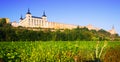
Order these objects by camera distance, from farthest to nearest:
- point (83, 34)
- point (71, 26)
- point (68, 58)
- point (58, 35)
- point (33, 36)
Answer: point (71, 26), point (83, 34), point (58, 35), point (33, 36), point (68, 58)

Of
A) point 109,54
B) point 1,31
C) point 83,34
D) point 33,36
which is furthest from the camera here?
point 83,34

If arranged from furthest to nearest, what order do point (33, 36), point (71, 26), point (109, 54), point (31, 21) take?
point (71, 26) < point (31, 21) < point (33, 36) < point (109, 54)

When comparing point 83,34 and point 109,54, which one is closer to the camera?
point 109,54

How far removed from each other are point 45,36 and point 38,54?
59.0m

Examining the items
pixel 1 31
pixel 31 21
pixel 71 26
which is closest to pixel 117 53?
pixel 1 31

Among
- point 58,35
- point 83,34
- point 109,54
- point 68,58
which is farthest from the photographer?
point 83,34

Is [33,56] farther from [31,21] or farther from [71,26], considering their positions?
[71,26]

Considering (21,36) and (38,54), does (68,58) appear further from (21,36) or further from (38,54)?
(21,36)

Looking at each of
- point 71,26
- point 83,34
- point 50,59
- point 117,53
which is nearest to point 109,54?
point 117,53

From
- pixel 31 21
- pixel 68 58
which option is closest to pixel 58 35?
pixel 31 21

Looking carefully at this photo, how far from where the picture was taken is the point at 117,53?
10.2m

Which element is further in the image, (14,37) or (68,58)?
(14,37)

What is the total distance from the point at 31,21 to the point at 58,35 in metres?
51.2

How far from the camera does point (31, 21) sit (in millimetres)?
120375
